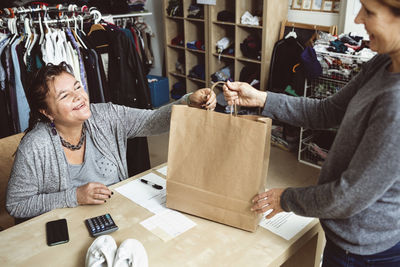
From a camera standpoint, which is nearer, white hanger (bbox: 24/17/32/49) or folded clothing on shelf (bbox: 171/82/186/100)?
white hanger (bbox: 24/17/32/49)

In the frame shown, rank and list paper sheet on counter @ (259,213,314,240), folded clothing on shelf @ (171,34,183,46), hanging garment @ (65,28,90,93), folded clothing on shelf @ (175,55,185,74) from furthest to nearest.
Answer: folded clothing on shelf @ (175,55,185,74) → folded clothing on shelf @ (171,34,183,46) → hanging garment @ (65,28,90,93) → paper sheet on counter @ (259,213,314,240)

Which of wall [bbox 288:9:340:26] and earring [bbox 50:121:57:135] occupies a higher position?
wall [bbox 288:9:340:26]

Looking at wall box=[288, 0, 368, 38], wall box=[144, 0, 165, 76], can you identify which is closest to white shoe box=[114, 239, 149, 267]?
wall box=[288, 0, 368, 38]

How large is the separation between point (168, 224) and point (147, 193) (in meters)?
0.24

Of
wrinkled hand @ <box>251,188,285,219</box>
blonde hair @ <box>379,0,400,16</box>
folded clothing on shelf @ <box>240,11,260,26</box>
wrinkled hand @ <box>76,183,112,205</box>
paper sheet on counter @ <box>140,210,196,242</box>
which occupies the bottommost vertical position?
paper sheet on counter @ <box>140,210,196,242</box>

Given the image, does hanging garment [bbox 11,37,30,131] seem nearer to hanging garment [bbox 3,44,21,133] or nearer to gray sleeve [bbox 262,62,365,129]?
hanging garment [bbox 3,44,21,133]

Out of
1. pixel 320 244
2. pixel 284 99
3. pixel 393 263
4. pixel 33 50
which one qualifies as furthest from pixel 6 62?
pixel 393 263

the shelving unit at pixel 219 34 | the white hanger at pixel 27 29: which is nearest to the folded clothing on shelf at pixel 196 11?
the shelving unit at pixel 219 34

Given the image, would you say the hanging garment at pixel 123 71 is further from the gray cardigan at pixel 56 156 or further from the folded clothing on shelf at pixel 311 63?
the folded clothing on shelf at pixel 311 63

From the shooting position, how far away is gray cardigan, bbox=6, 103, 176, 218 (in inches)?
55.0

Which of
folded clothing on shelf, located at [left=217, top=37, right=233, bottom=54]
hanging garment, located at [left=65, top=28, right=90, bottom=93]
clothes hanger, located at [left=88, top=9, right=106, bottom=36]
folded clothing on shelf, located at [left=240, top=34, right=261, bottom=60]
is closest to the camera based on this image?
hanging garment, located at [left=65, top=28, right=90, bottom=93]

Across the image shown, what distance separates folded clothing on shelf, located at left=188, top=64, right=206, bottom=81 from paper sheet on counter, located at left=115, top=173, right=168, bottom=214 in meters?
3.18

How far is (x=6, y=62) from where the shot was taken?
2.45 meters

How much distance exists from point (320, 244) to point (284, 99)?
0.54m
